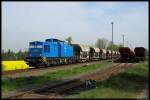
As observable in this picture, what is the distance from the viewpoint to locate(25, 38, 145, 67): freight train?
148 ft

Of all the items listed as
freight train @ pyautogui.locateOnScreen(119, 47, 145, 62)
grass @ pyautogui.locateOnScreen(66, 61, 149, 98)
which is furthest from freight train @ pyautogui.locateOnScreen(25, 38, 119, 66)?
grass @ pyautogui.locateOnScreen(66, 61, 149, 98)

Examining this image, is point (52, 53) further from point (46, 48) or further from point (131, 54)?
point (131, 54)

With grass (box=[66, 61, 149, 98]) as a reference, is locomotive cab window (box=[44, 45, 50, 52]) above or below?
above

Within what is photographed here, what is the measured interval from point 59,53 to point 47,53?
16.6 feet

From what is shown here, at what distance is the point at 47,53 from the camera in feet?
152

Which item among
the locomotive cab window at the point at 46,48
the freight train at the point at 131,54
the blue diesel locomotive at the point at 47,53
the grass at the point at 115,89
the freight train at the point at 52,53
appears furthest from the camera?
the freight train at the point at 131,54

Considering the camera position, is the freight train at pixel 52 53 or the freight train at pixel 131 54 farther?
the freight train at pixel 131 54

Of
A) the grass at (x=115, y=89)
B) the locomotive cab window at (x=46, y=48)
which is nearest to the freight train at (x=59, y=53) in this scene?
the locomotive cab window at (x=46, y=48)

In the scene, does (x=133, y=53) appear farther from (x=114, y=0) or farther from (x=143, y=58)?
(x=114, y=0)

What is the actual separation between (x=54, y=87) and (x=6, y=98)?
6557 mm

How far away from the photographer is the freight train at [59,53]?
45000 mm

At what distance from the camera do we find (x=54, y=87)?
78.6 ft

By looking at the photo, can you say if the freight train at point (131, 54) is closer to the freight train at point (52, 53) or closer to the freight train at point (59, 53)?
the freight train at point (59, 53)

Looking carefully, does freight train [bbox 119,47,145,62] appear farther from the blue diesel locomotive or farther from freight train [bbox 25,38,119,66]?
the blue diesel locomotive
